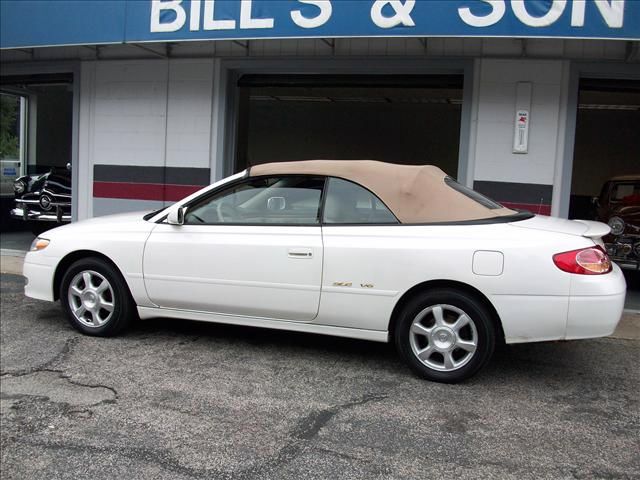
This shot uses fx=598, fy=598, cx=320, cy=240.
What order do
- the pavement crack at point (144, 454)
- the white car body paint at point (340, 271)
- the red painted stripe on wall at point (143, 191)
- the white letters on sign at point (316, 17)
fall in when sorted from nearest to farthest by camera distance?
the pavement crack at point (144, 454) < the white car body paint at point (340, 271) < the white letters on sign at point (316, 17) < the red painted stripe on wall at point (143, 191)

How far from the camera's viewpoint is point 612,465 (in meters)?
3.24

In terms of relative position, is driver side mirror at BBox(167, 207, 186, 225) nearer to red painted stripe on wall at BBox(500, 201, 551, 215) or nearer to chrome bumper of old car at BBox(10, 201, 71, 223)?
red painted stripe on wall at BBox(500, 201, 551, 215)

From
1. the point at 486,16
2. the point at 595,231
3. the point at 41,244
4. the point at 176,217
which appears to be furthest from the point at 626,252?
the point at 41,244

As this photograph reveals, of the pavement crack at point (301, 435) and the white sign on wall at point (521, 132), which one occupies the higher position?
the white sign on wall at point (521, 132)

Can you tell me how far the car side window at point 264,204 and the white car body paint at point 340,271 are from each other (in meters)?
0.09

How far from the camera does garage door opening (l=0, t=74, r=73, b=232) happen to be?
33.8 ft

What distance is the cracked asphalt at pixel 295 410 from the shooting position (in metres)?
3.20

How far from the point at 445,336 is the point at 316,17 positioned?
4397 mm

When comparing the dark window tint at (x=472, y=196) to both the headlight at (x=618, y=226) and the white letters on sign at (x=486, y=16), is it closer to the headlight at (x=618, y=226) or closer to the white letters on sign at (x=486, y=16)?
the white letters on sign at (x=486, y=16)

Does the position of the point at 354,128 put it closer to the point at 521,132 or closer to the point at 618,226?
the point at 618,226

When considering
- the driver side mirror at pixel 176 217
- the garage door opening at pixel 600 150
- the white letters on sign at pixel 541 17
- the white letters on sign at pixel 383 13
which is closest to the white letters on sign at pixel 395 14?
the white letters on sign at pixel 383 13

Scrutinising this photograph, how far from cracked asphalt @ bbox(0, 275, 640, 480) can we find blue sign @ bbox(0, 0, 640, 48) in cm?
341

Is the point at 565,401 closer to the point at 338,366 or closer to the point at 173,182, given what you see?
the point at 338,366

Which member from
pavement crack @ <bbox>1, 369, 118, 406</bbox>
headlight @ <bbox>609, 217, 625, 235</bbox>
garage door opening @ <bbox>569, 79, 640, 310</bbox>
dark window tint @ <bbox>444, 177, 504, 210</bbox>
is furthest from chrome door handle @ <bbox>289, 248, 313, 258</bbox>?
garage door opening @ <bbox>569, 79, 640, 310</bbox>
